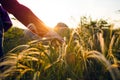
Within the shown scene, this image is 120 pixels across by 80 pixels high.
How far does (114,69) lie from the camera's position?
2209 mm

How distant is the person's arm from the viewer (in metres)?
3.14

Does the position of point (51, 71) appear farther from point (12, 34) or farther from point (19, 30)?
point (19, 30)

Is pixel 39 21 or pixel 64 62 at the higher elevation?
pixel 39 21

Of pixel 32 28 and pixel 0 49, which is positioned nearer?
pixel 32 28

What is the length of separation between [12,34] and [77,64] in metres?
6.55

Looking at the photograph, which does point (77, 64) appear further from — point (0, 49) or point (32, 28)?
point (0, 49)

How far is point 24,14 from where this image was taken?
322 cm

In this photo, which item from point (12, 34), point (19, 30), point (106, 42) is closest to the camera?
point (106, 42)

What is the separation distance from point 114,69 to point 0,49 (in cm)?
166

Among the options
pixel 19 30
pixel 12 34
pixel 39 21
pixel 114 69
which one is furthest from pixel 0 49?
pixel 19 30

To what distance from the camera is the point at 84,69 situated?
8.70 ft

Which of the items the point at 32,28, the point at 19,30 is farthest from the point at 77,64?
the point at 19,30

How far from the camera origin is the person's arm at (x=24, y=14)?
10.3 feet

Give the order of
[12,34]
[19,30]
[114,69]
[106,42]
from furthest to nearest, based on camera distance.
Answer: [19,30], [12,34], [106,42], [114,69]
